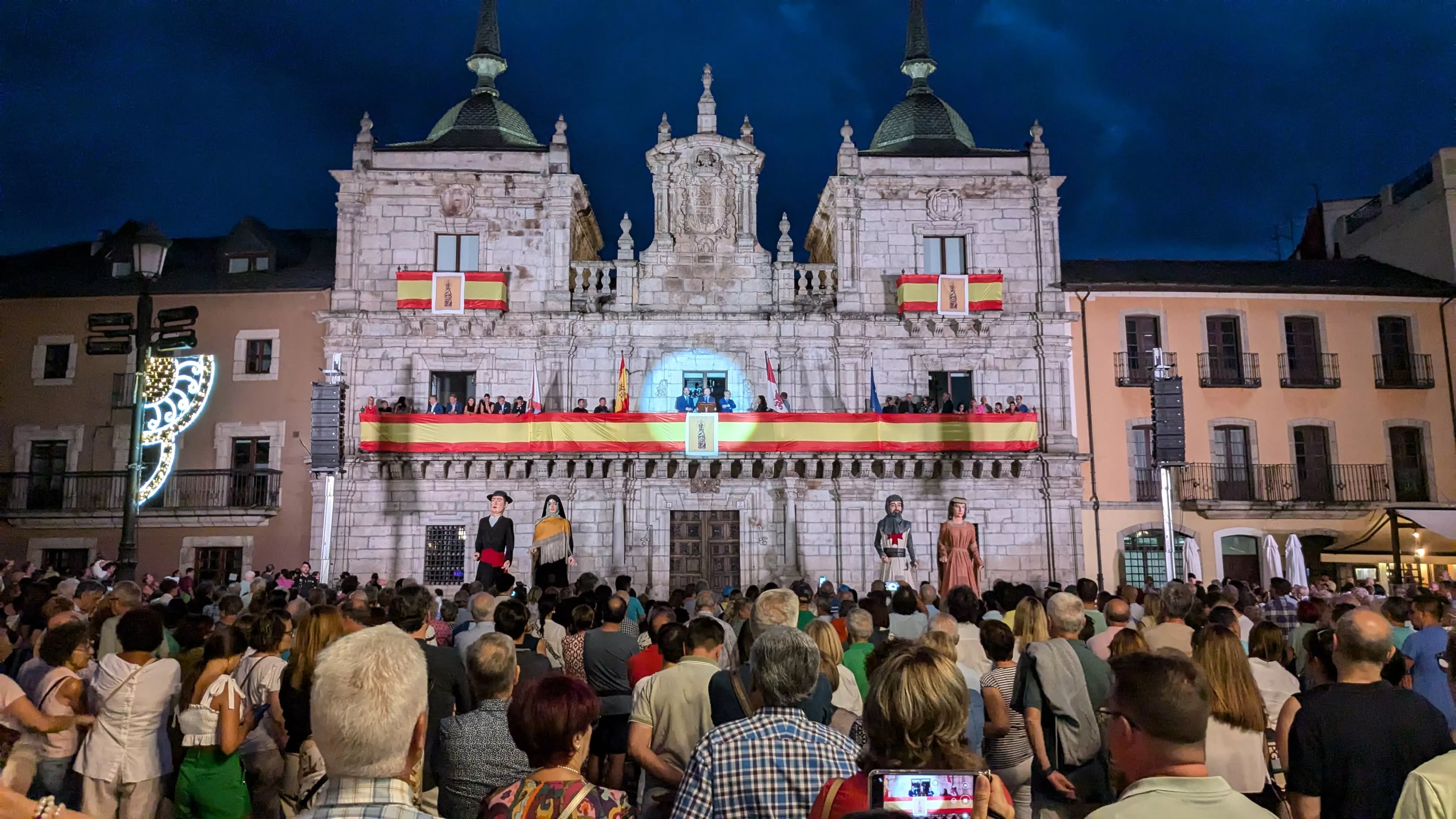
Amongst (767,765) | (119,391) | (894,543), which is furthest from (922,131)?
(767,765)

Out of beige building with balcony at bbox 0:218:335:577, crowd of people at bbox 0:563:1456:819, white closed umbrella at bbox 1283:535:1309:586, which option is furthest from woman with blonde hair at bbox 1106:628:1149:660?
beige building with balcony at bbox 0:218:335:577

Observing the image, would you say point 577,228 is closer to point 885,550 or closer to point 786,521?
point 786,521

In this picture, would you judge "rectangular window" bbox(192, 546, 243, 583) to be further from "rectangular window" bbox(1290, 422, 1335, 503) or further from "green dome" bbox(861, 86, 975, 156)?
"rectangular window" bbox(1290, 422, 1335, 503)

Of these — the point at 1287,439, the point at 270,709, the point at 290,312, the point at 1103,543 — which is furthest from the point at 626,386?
the point at 270,709

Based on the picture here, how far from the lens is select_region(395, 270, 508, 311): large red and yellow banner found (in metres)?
27.4

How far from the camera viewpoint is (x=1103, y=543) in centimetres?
2811

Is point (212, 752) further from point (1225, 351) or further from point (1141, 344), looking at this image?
point (1225, 351)

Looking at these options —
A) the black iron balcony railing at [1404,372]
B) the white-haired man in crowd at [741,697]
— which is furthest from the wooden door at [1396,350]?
the white-haired man in crowd at [741,697]

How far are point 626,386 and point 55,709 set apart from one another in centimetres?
2120

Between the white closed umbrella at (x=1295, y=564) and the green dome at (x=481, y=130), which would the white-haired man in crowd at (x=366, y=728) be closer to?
the white closed umbrella at (x=1295, y=564)

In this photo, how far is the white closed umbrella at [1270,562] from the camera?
25406 millimetres

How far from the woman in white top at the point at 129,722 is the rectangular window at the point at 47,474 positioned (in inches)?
1048

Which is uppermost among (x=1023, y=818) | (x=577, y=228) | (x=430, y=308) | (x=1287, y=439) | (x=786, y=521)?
(x=577, y=228)

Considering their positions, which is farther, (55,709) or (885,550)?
(885,550)
